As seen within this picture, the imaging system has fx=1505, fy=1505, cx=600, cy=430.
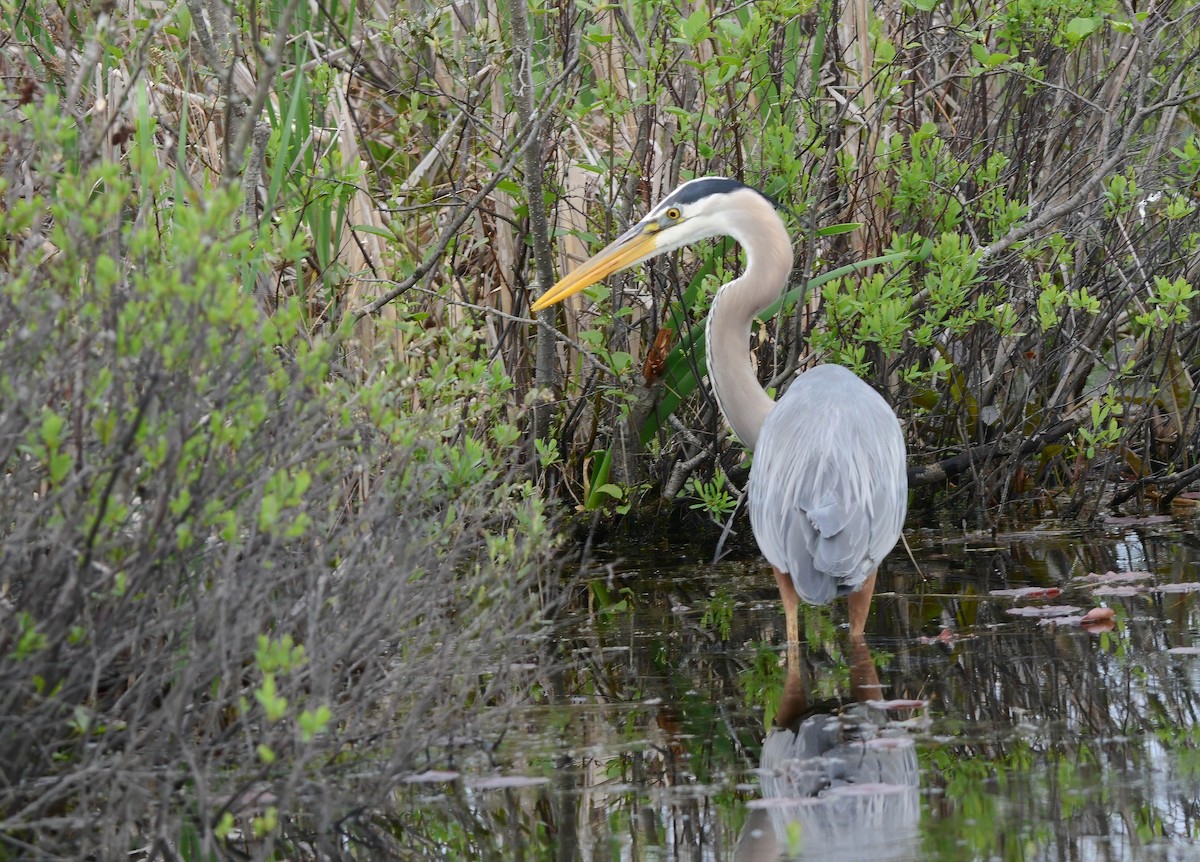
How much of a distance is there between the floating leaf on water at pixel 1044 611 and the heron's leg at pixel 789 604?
0.71m

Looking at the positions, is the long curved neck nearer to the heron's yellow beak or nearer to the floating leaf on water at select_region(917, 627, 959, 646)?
the heron's yellow beak

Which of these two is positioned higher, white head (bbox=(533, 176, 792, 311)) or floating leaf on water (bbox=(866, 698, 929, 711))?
white head (bbox=(533, 176, 792, 311))

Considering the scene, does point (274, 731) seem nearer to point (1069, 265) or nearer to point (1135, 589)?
point (1135, 589)

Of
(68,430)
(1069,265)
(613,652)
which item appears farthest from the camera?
(1069,265)

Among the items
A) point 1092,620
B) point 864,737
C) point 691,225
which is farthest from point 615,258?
point 864,737

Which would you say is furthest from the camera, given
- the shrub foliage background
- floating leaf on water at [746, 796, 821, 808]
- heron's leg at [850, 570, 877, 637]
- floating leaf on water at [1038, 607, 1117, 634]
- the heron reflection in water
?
heron's leg at [850, 570, 877, 637]

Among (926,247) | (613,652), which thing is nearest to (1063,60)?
(926,247)

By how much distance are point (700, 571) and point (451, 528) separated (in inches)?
110

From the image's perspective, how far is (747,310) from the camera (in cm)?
538

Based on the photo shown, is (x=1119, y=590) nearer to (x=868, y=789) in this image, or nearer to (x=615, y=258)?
(x=615, y=258)

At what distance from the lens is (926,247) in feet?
16.9

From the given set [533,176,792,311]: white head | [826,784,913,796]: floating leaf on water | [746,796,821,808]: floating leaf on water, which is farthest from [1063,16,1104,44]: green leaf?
[746,796,821,808]: floating leaf on water

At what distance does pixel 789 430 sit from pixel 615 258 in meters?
0.96

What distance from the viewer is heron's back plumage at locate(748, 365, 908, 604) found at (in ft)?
14.3
